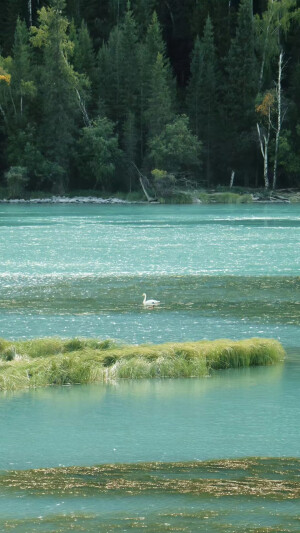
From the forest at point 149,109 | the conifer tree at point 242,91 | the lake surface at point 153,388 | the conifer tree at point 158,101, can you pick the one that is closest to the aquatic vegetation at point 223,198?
the forest at point 149,109

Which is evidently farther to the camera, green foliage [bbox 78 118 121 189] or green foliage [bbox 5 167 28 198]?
green foliage [bbox 78 118 121 189]

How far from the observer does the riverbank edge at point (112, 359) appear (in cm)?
1455

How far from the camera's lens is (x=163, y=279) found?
28.2 metres

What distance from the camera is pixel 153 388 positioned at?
47.0 ft

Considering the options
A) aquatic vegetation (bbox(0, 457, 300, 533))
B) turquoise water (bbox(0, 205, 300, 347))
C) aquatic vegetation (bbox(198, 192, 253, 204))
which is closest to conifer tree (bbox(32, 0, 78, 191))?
aquatic vegetation (bbox(198, 192, 253, 204))

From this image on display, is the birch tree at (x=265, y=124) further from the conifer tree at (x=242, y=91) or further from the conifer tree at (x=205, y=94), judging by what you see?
the conifer tree at (x=205, y=94)

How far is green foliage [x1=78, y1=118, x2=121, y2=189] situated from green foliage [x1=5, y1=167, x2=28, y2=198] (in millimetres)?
4931

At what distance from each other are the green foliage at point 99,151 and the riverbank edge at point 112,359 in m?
67.8

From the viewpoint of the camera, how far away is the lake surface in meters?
9.20

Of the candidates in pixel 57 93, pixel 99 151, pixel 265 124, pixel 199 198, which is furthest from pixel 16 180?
pixel 265 124

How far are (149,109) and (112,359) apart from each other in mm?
71075

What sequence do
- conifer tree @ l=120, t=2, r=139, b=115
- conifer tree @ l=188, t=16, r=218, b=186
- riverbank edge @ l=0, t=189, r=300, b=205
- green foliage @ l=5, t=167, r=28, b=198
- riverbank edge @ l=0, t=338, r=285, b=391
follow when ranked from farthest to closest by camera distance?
conifer tree @ l=120, t=2, r=139, b=115 → conifer tree @ l=188, t=16, r=218, b=186 → riverbank edge @ l=0, t=189, r=300, b=205 → green foliage @ l=5, t=167, r=28, b=198 → riverbank edge @ l=0, t=338, r=285, b=391

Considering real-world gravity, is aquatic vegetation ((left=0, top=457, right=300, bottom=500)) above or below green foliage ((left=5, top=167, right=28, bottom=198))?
below

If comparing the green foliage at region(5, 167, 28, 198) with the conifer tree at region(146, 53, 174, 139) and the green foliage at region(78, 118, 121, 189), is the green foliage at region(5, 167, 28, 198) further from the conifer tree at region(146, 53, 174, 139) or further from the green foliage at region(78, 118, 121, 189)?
the conifer tree at region(146, 53, 174, 139)
